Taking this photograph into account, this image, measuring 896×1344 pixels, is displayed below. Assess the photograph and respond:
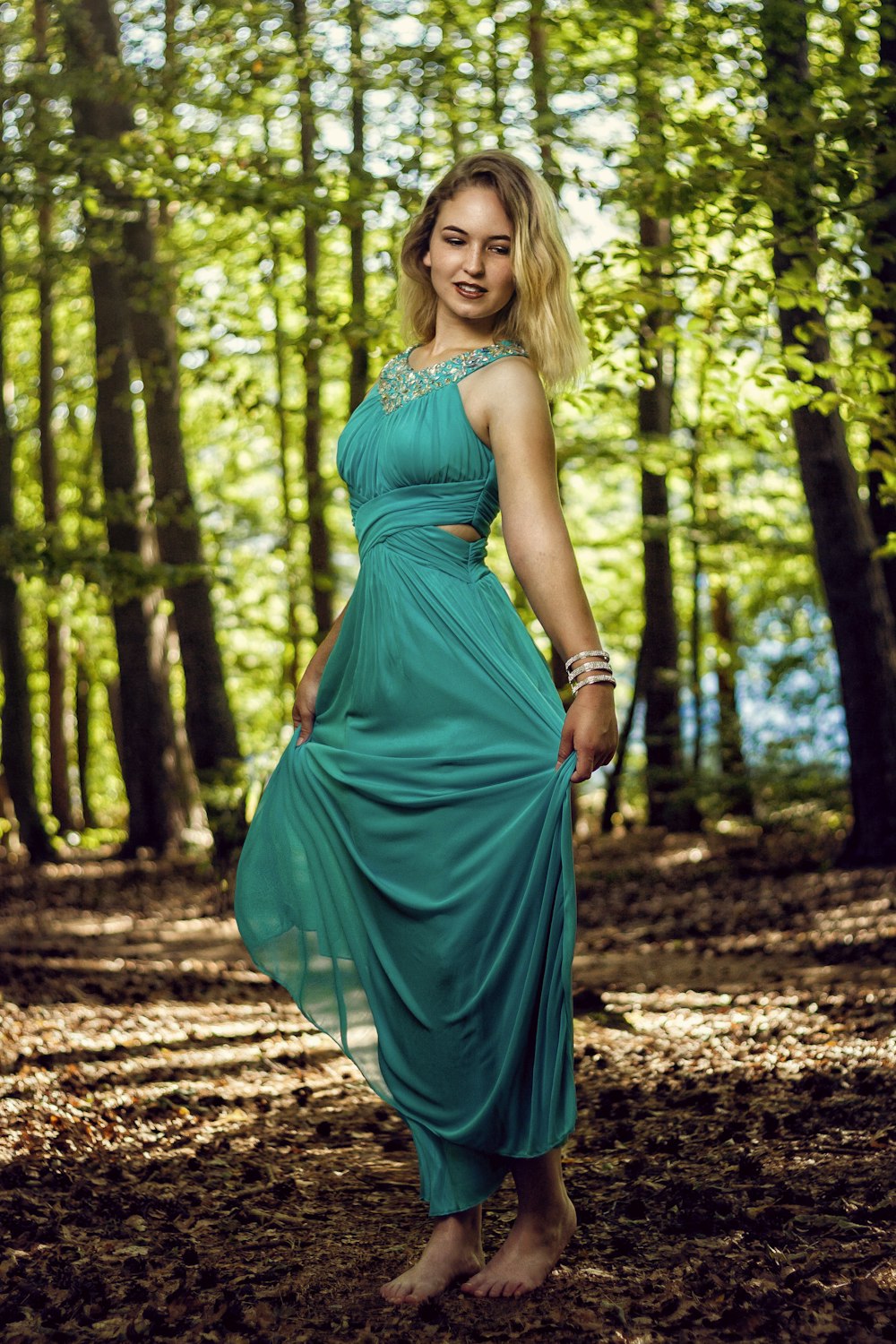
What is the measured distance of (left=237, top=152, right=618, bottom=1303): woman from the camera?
2947mm

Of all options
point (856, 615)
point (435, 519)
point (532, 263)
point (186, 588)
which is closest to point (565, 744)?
point (435, 519)

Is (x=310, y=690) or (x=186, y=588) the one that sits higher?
(x=186, y=588)

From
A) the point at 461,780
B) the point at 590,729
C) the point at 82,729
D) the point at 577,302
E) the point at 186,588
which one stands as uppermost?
the point at 577,302

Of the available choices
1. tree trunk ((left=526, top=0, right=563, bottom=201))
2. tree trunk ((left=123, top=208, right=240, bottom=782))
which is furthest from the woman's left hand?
tree trunk ((left=123, top=208, right=240, bottom=782))

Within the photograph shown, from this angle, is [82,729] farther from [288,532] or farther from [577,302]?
[577,302]

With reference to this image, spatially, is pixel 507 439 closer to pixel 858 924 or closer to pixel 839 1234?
pixel 839 1234

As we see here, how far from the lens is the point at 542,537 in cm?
293

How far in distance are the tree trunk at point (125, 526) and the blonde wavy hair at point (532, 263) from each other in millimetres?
7642

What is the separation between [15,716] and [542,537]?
38.5 feet

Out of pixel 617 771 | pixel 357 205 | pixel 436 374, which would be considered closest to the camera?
pixel 436 374

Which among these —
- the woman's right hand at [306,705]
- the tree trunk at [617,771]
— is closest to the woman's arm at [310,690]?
the woman's right hand at [306,705]

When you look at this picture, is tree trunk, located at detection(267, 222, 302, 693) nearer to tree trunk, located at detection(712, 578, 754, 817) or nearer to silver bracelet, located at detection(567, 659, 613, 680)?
tree trunk, located at detection(712, 578, 754, 817)

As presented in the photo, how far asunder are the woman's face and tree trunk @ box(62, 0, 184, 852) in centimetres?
766

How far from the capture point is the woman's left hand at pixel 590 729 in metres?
2.81
